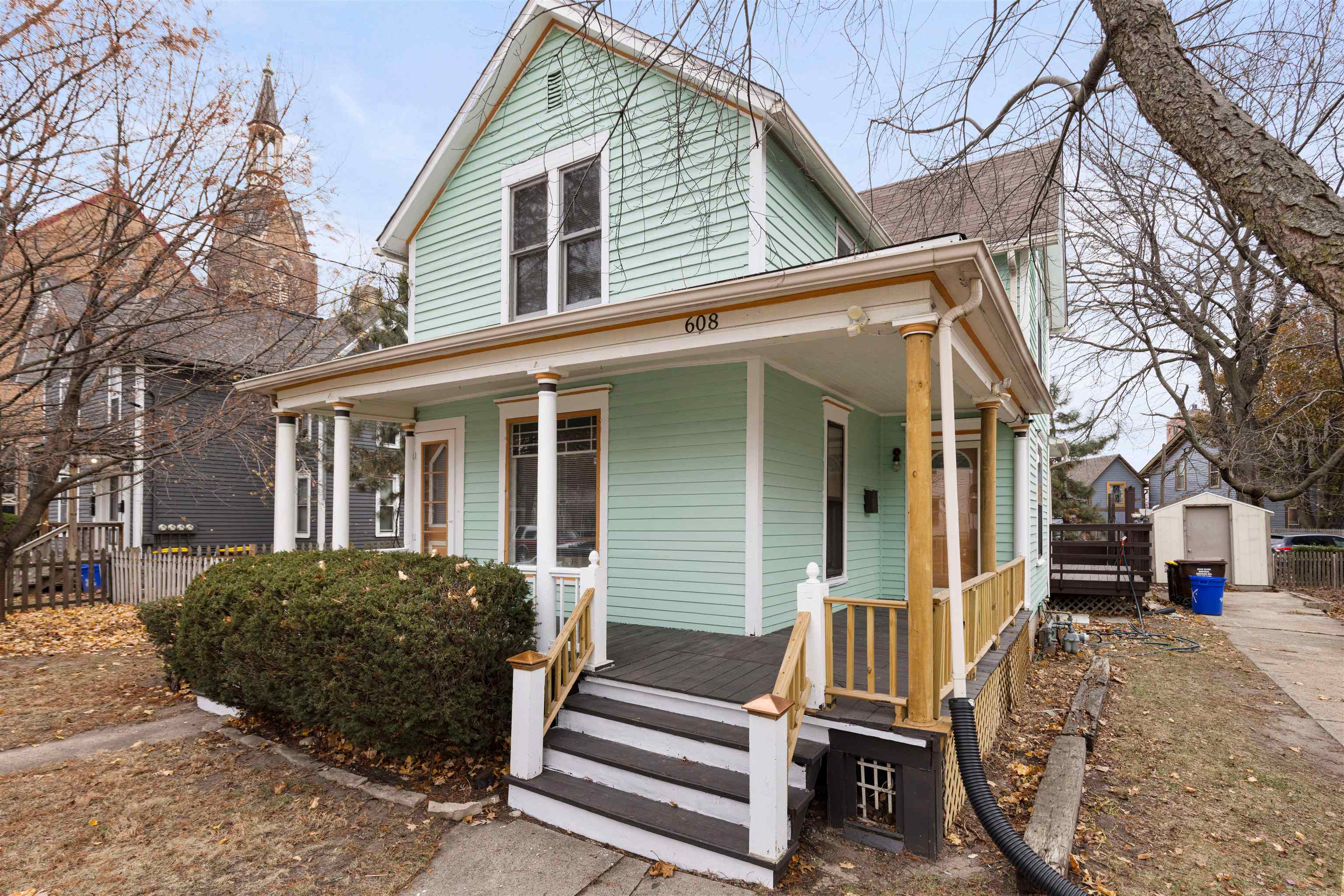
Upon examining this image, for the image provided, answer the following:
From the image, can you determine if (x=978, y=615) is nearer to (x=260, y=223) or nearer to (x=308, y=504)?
(x=260, y=223)

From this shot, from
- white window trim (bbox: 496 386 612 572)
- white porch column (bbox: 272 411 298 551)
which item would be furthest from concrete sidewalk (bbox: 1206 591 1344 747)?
white porch column (bbox: 272 411 298 551)

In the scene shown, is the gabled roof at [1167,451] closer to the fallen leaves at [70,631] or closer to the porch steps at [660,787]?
the porch steps at [660,787]

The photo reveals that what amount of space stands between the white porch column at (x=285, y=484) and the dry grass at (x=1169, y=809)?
6399 millimetres

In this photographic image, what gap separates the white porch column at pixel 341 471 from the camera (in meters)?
7.28

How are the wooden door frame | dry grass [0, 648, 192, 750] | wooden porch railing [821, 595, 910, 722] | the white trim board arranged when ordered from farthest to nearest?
the wooden door frame < the white trim board < dry grass [0, 648, 192, 750] < wooden porch railing [821, 595, 910, 722]

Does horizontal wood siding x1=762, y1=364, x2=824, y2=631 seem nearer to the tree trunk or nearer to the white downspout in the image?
the white downspout

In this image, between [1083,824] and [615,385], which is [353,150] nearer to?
[615,385]

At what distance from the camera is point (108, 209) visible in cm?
820

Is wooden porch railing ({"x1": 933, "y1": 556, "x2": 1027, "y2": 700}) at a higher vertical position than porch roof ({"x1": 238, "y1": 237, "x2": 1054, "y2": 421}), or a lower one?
lower

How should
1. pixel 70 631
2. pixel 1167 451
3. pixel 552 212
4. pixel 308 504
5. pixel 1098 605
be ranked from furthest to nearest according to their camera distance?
1. pixel 1167 451
2. pixel 308 504
3. pixel 1098 605
4. pixel 70 631
5. pixel 552 212

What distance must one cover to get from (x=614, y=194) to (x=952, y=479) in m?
4.63

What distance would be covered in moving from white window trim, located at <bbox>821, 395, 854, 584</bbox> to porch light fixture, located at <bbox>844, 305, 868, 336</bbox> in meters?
3.22

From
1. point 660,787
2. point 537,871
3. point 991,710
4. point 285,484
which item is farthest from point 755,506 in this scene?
point 285,484

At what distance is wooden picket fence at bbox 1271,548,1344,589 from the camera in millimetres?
16391
